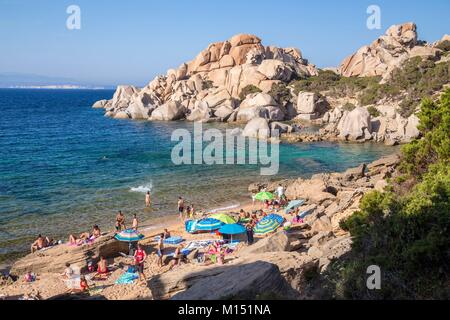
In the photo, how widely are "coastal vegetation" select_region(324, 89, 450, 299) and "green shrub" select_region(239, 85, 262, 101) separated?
183ft

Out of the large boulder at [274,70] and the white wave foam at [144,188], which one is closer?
the white wave foam at [144,188]

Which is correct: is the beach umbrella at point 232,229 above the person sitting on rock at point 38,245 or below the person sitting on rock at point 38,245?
above

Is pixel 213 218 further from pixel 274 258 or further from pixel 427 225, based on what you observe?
pixel 427 225

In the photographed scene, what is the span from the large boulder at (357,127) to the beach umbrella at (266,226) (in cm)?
2892

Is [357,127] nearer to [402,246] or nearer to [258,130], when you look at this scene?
[258,130]

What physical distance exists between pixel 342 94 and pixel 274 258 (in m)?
61.2

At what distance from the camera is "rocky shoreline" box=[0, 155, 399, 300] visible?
7789mm

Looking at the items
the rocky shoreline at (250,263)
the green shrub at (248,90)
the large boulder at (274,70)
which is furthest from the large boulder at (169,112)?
the rocky shoreline at (250,263)

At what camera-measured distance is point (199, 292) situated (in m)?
7.46

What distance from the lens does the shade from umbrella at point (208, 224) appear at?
18.7m

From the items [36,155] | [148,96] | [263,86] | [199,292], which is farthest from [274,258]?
→ [148,96]

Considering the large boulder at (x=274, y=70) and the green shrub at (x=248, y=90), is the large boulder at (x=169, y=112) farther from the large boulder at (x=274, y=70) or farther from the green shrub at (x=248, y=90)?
the large boulder at (x=274, y=70)

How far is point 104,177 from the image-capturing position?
96.1ft

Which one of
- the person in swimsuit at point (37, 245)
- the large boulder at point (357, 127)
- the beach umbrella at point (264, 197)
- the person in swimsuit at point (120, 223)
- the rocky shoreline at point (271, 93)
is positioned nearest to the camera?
the person in swimsuit at point (37, 245)
